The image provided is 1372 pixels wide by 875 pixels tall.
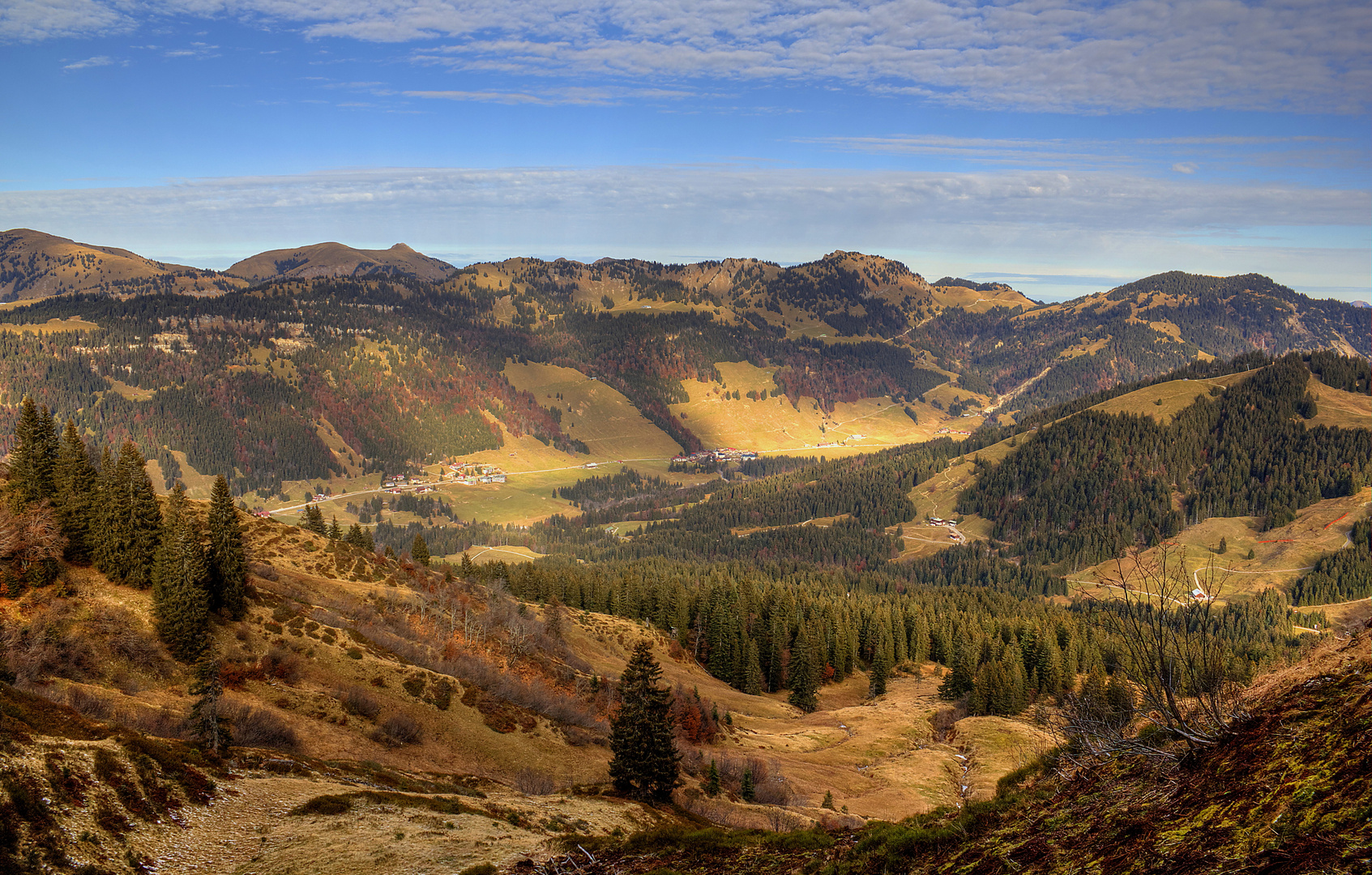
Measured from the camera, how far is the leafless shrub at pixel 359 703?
177ft

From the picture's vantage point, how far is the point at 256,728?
147 ft

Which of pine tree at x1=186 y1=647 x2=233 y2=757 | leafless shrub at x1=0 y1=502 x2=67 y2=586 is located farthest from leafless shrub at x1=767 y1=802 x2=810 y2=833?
leafless shrub at x1=0 y1=502 x2=67 y2=586

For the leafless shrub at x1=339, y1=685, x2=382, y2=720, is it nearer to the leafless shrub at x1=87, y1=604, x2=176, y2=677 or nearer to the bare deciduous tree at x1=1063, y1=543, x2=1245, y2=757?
the leafless shrub at x1=87, y1=604, x2=176, y2=677

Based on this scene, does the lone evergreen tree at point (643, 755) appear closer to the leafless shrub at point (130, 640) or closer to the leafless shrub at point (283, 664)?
the leafless shrub at point (283, 664)

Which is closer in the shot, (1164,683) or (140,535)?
(1164,683)

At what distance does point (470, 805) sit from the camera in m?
40.5

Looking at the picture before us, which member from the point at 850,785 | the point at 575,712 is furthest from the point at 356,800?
the point at 850,785

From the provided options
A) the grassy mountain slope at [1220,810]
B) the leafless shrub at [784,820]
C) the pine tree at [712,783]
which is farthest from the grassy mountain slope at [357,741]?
the grassy mountain slope at [1220,810]

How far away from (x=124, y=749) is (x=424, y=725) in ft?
88.8

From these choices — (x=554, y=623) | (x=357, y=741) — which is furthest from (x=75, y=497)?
(x=554, y=623)

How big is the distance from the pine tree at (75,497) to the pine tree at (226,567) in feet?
27.8

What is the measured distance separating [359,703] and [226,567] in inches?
689

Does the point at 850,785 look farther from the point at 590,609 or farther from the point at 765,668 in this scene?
the point at 590,609

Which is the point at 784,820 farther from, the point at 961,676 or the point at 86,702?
the point at 961,676
